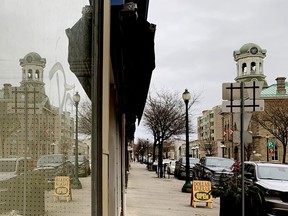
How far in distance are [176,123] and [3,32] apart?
33.5 m

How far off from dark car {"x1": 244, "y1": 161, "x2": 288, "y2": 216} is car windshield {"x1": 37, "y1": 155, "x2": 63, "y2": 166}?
7.88 m

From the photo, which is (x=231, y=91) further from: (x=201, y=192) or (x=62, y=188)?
(x=62, y=188)

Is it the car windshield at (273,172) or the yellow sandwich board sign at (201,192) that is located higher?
the car windshield at (273,172)

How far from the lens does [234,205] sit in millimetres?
8695

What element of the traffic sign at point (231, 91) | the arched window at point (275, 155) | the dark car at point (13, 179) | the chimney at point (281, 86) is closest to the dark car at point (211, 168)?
the traffic sign at point (231, 91)

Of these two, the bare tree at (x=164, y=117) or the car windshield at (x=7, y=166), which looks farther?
the bare tree at (x=164, y=117)

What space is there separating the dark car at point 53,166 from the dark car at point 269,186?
7795 millimetres

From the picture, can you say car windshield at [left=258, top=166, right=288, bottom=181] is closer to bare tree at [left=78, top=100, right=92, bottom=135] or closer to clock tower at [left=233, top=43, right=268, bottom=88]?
bare tree at [left=78, top=100, right=92, bottom=135]

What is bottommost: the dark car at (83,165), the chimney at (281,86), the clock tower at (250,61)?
the dark car at (83,165)

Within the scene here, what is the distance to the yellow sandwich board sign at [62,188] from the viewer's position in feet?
4.73

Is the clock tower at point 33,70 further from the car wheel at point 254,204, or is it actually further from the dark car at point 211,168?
the dark car at point 211,168

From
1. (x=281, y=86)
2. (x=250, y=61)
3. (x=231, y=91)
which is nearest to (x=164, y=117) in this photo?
(x=231, y=91)

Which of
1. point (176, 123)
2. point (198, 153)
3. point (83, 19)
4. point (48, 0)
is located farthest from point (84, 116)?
point (198, 153)

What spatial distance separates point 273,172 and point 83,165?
11.2 metres
